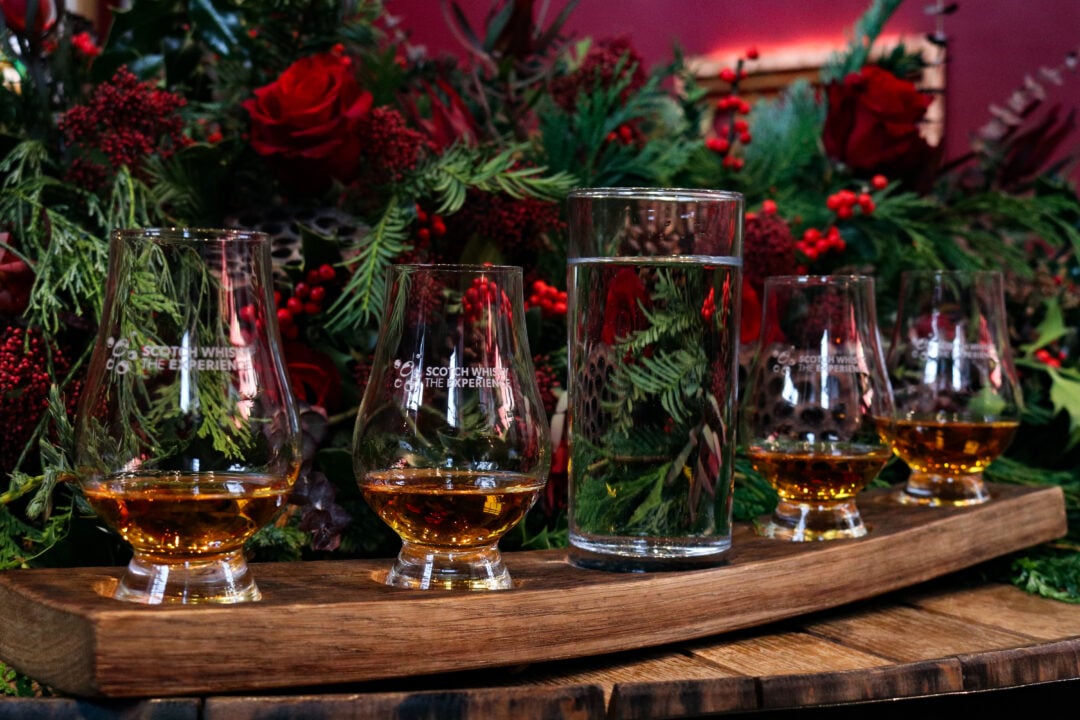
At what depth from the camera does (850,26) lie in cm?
313

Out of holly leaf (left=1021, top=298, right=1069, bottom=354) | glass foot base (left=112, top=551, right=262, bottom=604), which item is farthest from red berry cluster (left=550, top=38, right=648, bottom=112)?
glass foot base (left=112, top=551, right=262, bottom=604)

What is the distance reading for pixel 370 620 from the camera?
2.04ft

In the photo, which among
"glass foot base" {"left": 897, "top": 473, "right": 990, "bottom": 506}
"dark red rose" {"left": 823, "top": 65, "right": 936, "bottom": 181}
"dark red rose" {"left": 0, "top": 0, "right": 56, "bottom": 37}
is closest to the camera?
"dark red rose" {"left": 0, "top": 0, "right": 56, "bottom": 37}

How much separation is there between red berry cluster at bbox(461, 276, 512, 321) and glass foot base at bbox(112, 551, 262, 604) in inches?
6.8

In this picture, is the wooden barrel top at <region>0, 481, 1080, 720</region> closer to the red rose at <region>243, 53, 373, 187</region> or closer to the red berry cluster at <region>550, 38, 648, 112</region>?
the red rose at <region>243, 53, 373, 187</region>

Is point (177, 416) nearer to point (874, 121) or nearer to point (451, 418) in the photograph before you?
point (451, 418)

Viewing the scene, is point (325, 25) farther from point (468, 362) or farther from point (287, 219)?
point (468, 362)

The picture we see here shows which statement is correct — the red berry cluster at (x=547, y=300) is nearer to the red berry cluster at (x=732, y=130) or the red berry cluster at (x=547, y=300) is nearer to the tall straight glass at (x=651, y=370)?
the tall straight glass at (x=651, y=370)

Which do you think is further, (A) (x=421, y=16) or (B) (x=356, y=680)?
(A) (x=421, y=16)

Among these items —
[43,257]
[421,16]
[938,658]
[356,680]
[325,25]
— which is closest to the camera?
[356,680]

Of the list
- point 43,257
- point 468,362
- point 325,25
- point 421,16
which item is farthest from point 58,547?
point 421,16

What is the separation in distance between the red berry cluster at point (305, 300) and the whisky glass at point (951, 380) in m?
0.46

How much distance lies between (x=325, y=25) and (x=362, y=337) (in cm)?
30

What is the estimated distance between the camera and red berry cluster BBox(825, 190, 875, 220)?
3.82ft
